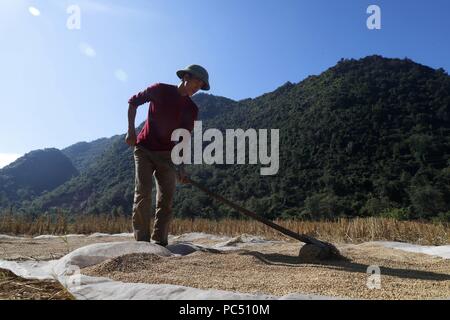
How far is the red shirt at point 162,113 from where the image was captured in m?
3.71

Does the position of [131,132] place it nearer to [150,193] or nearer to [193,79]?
[150,193]

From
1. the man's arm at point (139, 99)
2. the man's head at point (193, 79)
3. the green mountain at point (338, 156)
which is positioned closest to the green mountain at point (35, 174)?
the green mountain at point (338, 156)

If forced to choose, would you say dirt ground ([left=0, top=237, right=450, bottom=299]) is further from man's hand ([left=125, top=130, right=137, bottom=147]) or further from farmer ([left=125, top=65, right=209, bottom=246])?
man's hand ([left=125, top=130, right=137, bottom=147])

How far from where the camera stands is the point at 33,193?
6638 cm

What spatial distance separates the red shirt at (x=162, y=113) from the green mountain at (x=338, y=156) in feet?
67.8

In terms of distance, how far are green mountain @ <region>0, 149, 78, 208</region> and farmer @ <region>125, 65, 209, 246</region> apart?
6415cm

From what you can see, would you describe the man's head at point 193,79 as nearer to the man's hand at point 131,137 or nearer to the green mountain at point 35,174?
the man's hand at point 131,137

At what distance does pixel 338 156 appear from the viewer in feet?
A: 125

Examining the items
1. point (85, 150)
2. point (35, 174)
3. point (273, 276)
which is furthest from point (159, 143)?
point (85, 150)

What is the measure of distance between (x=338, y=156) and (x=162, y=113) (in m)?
36.2

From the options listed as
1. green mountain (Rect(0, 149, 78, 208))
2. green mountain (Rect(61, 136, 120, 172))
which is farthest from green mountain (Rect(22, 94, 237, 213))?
green mountain (Rect(61, 136, 120, 172))
